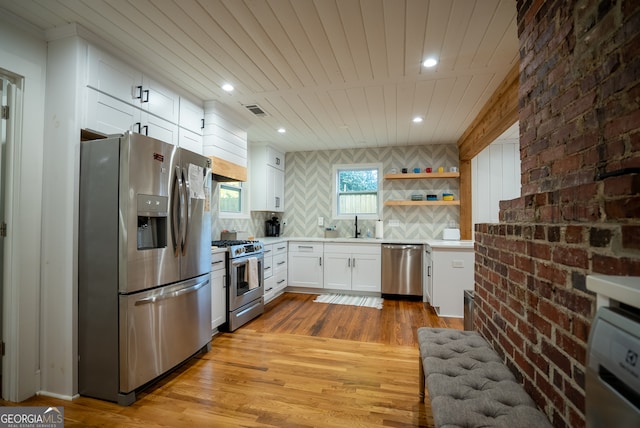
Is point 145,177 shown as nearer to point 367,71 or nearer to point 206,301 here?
point 206,301

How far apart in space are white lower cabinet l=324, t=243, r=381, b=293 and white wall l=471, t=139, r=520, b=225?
1.88 m

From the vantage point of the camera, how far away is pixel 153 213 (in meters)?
2.03

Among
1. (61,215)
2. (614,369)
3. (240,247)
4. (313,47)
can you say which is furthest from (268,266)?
(614,369)

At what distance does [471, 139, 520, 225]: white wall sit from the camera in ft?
15.5

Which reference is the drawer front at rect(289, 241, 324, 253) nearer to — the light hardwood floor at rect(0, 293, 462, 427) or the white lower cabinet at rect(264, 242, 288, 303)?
the white lower cabinet at rect(264, 242, 288, 303)

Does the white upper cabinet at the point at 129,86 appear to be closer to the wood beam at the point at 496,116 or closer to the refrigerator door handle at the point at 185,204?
the refrigerator door handle at the point at 185,204

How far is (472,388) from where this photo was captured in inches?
47.8

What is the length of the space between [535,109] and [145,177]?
2.33 metres

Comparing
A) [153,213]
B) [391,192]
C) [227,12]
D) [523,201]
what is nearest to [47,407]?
[153,213]

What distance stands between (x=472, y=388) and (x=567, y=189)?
2.88ft

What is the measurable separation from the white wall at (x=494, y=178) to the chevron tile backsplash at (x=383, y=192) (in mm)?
328

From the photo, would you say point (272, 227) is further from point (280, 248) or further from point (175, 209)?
point (175, 209)

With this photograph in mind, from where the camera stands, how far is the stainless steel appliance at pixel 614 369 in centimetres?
48

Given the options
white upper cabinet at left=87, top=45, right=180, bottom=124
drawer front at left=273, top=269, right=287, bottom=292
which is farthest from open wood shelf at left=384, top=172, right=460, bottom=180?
white upper cabinet at left=87, top=45, right=180, bottom=124
